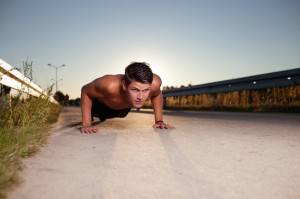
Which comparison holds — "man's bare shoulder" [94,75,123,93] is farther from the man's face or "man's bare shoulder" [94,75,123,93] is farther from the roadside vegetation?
the roadside vegetation

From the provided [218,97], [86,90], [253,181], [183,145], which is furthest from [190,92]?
[253,181]

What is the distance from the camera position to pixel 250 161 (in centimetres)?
245

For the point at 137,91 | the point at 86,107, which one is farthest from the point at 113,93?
the point at 137,91

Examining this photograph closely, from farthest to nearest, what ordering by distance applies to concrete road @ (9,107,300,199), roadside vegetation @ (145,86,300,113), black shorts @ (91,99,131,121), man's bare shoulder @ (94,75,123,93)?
roadside vegetation @ (145,86,300,113), black shorts @ (91,99,131,121), man's bare shoulder @ (94,75,123,93), concrete road @ (9,107,300,199)

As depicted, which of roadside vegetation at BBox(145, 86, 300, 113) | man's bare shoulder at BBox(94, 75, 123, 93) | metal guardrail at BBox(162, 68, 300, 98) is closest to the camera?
man's bare shoulder at BBox(94, 75, 123, 93)

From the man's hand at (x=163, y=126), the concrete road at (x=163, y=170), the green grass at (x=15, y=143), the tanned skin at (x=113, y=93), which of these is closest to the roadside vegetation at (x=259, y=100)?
the man's hand at (x=163, y=126)

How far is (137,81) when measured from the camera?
13.7ft

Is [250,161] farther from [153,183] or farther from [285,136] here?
[285,136]

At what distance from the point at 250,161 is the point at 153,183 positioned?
1.02 metres

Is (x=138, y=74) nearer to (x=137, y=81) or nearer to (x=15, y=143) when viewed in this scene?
(x=137, y=81)

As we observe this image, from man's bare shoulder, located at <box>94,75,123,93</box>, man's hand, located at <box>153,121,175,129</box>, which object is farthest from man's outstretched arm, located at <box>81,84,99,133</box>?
man's hand, located at <box>153,121,175,129</box>

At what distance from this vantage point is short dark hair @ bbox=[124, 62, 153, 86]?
418 cm

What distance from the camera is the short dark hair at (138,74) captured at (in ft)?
13.7

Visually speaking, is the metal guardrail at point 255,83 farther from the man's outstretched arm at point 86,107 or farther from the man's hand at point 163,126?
the man's outstretched arm at point 86,107
